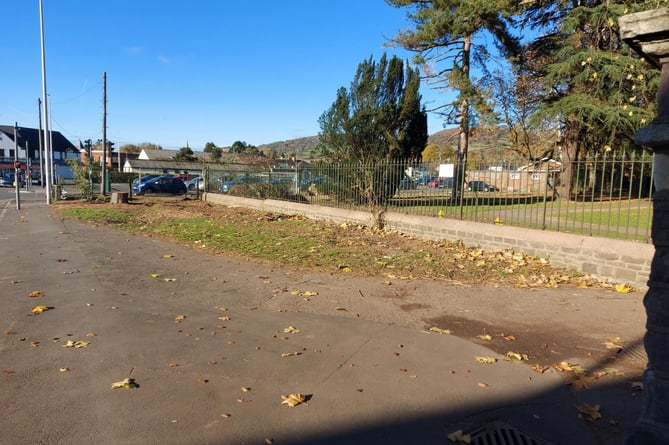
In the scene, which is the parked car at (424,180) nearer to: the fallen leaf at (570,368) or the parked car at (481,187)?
the parked car at (481,187)

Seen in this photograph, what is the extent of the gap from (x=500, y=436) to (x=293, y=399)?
60.0 inches

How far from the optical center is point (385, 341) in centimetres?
496

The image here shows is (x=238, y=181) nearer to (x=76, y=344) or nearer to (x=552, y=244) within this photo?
(x=552, y=244)

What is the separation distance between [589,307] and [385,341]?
323cm

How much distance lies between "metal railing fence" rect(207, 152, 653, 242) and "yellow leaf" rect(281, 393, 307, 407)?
20.6 ft

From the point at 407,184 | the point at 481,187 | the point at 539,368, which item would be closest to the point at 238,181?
the point at 407,184

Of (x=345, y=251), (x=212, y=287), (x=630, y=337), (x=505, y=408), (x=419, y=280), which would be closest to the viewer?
(x=505, y=408)

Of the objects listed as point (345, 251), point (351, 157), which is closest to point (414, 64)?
point (351, 157)

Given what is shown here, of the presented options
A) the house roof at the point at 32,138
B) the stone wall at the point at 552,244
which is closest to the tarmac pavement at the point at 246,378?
the stone wall at the point at 552,244

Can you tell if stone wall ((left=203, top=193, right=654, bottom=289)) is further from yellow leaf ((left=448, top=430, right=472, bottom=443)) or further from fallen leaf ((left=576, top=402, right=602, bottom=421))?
yellow leaf ((left=448, top=430, right=472, bottom=443))

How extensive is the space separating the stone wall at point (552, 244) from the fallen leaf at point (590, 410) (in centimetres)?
449

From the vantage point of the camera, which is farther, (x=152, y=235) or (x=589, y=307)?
(x=152, y=235)

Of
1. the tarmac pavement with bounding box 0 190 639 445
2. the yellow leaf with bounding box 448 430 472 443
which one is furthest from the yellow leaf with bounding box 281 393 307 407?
the yellow leaf with bounding box 448 430 472 443

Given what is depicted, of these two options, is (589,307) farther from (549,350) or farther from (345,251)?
(345,251)
